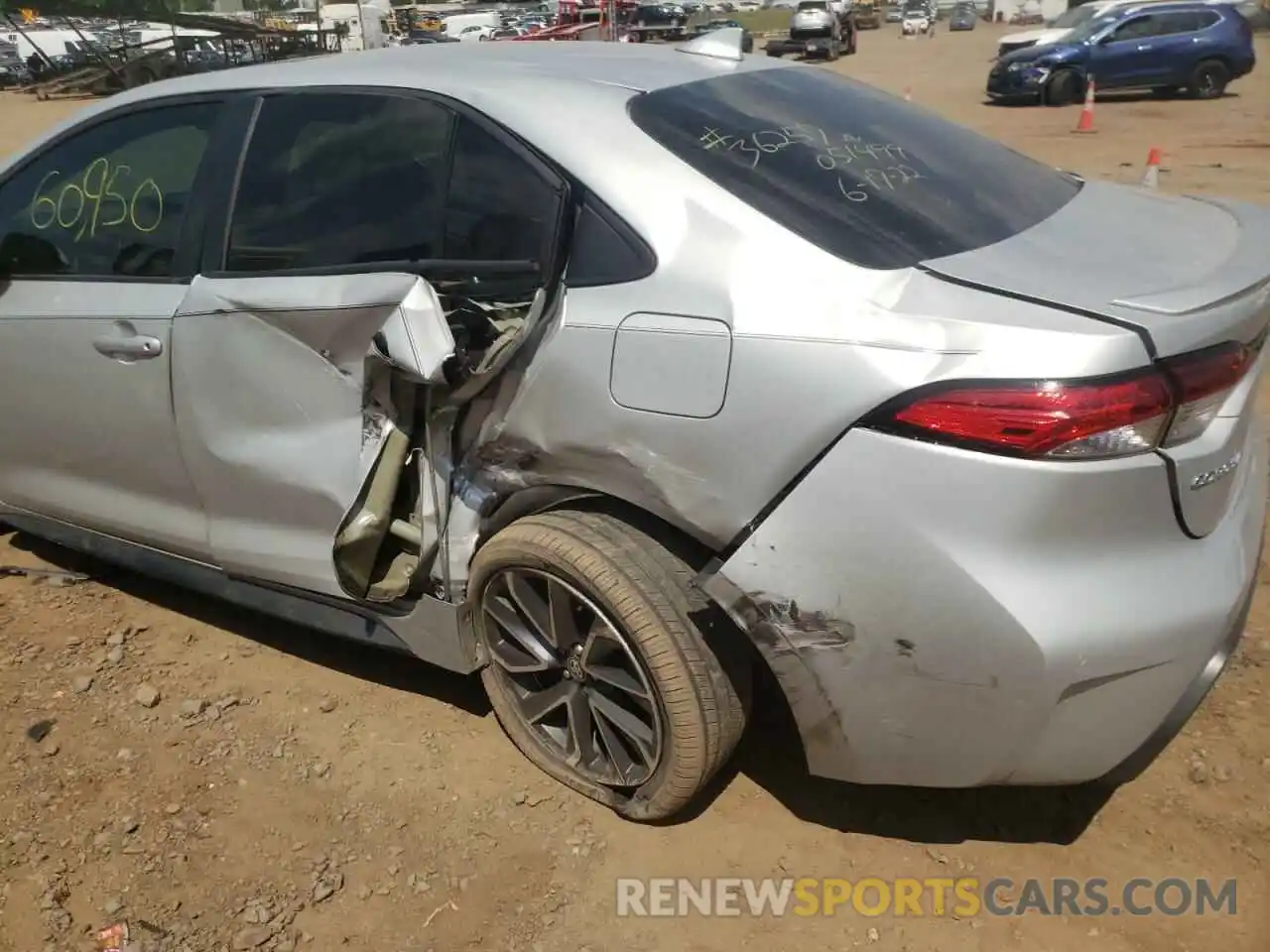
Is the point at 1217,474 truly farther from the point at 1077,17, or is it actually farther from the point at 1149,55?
the point at 1077,17

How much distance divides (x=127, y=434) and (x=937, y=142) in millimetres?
2261

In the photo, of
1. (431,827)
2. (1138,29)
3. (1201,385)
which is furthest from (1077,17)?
(431,827)

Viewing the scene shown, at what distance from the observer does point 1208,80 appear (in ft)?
59.4

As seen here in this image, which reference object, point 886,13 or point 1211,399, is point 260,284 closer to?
point 1211,399

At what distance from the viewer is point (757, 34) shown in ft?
150

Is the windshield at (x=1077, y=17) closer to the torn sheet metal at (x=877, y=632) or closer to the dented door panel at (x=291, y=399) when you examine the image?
the dented door panel at (x=291, y=399)

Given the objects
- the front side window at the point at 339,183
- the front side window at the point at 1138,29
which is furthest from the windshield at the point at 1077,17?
the front side window at the point at 339,183

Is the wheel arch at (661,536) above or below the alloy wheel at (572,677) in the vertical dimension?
above

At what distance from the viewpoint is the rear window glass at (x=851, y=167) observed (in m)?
1.97

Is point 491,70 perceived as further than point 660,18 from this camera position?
No

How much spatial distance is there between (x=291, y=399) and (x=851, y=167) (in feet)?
4.66

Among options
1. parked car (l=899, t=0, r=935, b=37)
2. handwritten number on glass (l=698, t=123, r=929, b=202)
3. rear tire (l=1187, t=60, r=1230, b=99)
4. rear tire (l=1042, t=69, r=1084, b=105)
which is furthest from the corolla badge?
parked car (l=899, t=0, r=935, b=37)

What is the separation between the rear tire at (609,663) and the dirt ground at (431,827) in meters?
0.13

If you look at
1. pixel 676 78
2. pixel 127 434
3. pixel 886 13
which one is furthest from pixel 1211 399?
pixel 886 13
